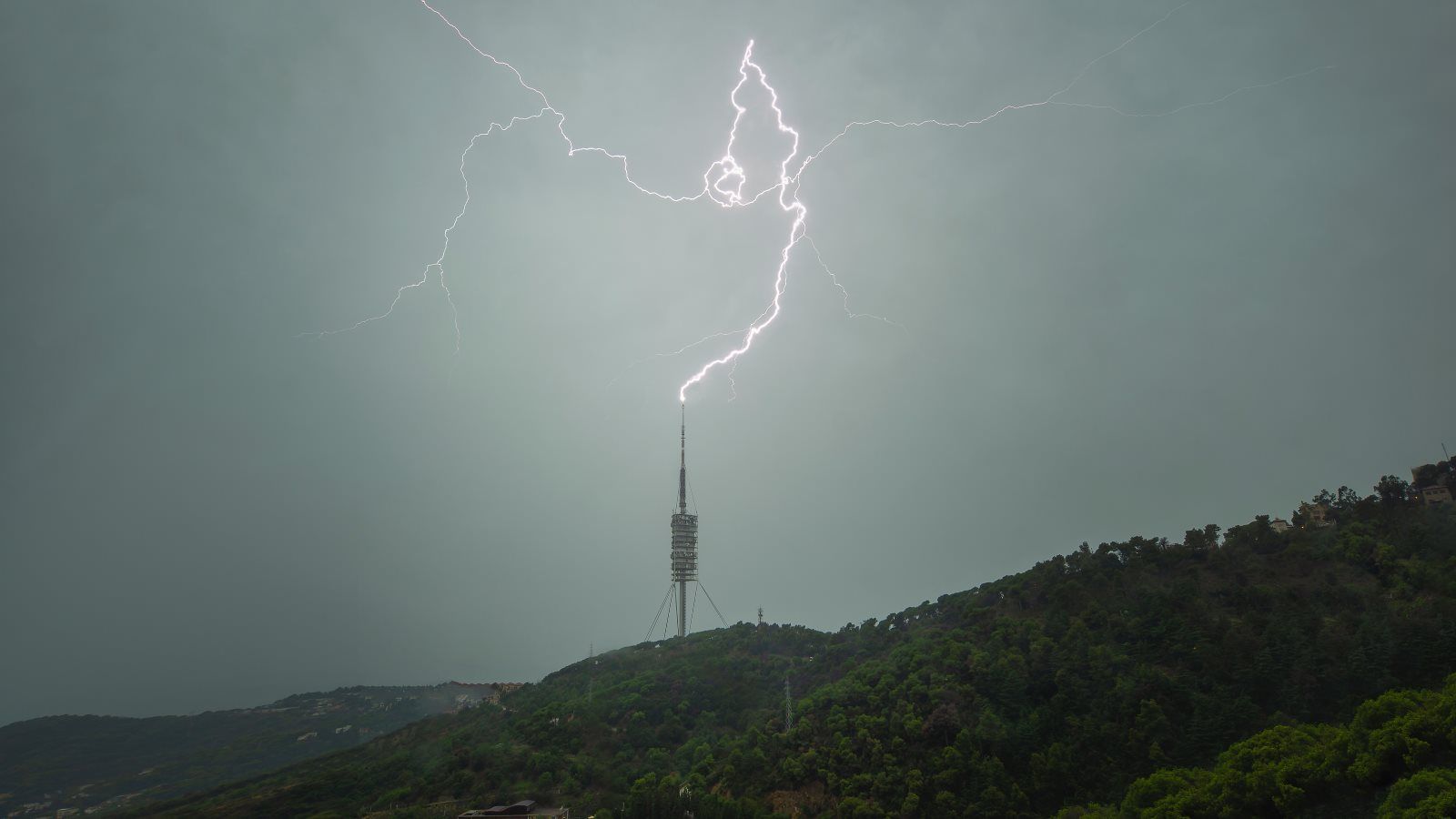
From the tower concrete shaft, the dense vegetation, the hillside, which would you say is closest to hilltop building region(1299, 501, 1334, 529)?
the dense vegetation

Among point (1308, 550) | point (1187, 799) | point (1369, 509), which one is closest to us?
point (1187, 799)

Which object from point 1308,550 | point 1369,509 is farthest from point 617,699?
point 1369,509

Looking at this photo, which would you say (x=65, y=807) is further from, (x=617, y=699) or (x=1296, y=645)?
(x=1296, y=645)

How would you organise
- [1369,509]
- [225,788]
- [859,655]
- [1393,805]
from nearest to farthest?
[1393,805] < [1369,509] < [859,655] < [225,788]

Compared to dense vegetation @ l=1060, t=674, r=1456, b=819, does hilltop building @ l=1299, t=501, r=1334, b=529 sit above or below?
above

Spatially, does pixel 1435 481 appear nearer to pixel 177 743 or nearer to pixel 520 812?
pixel 520 812

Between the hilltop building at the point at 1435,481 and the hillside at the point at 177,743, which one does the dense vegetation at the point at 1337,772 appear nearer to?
the hilltop building at the point at 1435,481

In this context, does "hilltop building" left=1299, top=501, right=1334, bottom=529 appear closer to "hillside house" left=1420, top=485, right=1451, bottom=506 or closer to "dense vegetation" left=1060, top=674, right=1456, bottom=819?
"hillside house" left=1420, top=485, right=1451, bottom=506

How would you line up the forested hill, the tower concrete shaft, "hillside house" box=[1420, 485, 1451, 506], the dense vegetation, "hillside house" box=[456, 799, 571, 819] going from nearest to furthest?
1. the dense vegetation
2. the forested hill
3. "hillside house" box=[456, 799, 571, 819]
4. "hillside house" box=[1420, 485, 1451, 506]
5. the tower concrete shaft
